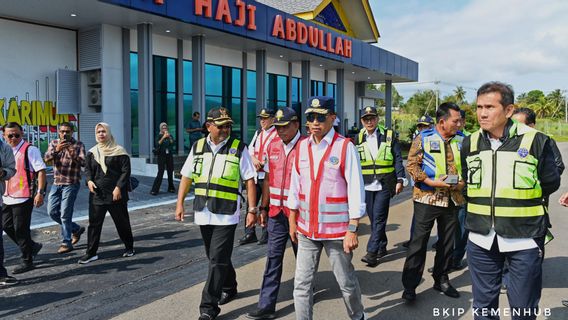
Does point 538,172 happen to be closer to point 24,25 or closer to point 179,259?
point 179,259

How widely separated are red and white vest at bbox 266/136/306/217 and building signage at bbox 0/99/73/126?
1124 centimetres

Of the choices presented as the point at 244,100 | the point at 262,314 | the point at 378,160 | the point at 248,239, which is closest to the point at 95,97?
the point at 244,100

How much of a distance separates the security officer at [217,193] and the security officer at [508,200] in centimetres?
208

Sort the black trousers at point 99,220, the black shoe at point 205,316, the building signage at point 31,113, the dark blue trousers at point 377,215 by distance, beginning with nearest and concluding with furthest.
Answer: the black shoe at point 205,316 → the dark blue trousers at point 377,215 → the black trousers at point 99,220 → the building signage at point 31,113

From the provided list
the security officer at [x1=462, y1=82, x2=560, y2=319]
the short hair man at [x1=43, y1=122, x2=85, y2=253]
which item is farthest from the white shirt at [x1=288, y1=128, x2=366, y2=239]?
the short hair man at [x1=43, y1=122, x2=85, y2=253]

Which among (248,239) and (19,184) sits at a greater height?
(19,184)

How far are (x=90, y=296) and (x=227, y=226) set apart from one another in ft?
Answer: 5.72

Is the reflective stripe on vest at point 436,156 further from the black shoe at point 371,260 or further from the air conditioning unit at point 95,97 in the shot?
the air conditioning unit at point 95,97

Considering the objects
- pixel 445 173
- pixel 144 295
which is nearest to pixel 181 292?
pixel 144 295

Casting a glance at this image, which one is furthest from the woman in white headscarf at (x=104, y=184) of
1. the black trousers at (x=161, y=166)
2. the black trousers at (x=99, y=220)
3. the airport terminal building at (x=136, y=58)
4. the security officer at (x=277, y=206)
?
the airport terminal building at (x=136, y=58)

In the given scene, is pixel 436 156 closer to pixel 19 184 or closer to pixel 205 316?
pixel 205 316

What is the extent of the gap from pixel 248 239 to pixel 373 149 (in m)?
2.36

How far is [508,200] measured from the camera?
9.61 ft

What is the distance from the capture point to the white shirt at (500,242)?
2914 mm
